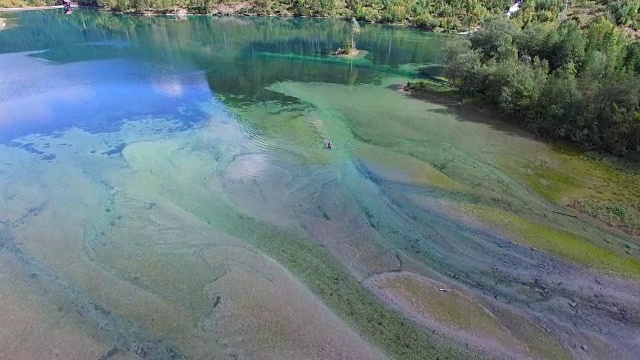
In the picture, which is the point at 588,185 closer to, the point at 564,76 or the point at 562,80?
the point at 562,80

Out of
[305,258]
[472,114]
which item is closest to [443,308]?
[305,258]

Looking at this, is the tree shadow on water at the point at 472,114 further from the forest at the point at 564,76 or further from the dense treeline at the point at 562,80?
the dense treeline at the point at 562,80

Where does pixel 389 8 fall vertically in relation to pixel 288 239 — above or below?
above

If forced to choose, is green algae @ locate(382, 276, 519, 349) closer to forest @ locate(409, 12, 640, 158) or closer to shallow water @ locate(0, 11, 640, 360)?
shallow water @ locate(0, 11, 640, 360)

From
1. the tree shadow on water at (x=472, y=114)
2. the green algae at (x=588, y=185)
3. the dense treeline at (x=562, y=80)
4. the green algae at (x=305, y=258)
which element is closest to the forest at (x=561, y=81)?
the dense treeline at (x=562, y=80)

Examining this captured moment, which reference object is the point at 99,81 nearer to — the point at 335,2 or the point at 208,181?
the point at 208,181

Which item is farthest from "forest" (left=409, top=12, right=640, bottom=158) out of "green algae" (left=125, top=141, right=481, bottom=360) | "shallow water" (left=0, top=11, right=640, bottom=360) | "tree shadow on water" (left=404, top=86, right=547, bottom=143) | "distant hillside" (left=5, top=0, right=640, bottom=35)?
"distant hillside" (left=5, top=0, right=640, bottom=35)
